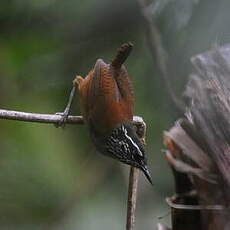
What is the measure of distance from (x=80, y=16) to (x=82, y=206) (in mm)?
1273

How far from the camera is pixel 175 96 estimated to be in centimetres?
450

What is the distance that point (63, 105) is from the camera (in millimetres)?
4926

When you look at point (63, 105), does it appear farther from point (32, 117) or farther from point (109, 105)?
point (32, 117)

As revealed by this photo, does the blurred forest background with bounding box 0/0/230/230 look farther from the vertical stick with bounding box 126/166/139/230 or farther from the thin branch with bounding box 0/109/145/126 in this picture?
the vertical stick with bounding box 126/166/139/230

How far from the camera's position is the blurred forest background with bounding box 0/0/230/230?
15.1ft

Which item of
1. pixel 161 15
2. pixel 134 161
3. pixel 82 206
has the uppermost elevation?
pixel 161 15

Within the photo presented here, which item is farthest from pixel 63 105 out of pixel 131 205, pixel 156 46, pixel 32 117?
pixel 131 205

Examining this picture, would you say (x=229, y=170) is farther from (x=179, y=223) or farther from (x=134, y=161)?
(x=134, y=161)

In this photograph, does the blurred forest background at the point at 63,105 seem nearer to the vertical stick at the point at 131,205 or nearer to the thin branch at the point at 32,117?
the thin branch at the point at 32,117

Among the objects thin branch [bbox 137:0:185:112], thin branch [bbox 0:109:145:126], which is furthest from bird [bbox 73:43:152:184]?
thin branch [bbox 137:0:185:112]

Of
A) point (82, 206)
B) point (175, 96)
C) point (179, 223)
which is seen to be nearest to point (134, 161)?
point (179, 223)

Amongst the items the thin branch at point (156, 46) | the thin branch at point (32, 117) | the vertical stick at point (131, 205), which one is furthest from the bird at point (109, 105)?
the vertical stick at point (131, 205)

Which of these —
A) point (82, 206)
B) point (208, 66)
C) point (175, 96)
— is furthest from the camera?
point (82, 206)

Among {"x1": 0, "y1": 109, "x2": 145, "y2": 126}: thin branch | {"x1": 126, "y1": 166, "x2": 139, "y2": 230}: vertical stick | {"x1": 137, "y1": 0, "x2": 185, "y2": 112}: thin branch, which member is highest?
{"x1": 137, "y1": 0, "x2": 185, "y2": 112}: thin branch
